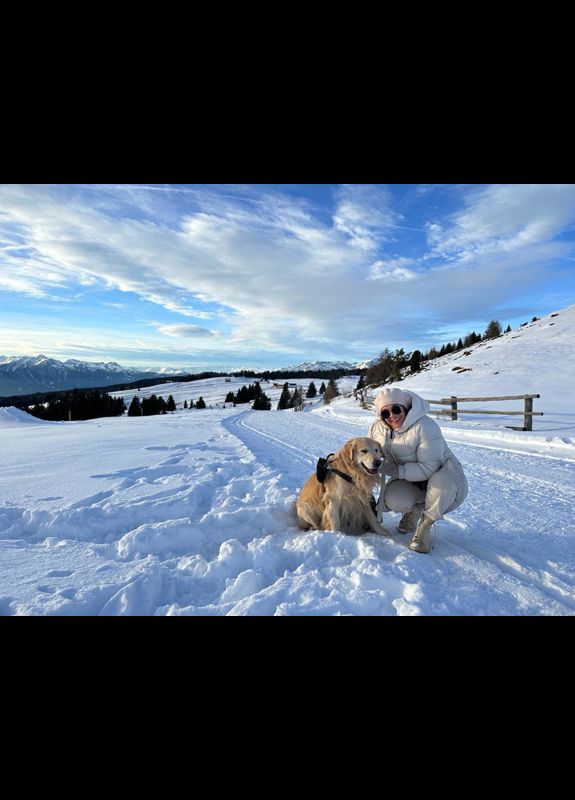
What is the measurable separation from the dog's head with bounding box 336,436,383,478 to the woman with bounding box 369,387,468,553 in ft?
0.40

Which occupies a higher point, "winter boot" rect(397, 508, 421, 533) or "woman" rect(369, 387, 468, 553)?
"woman" rect(369, 387, 468, 553)

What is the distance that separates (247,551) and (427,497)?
1.66 metres

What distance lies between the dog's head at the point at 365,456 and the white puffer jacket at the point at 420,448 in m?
0.16

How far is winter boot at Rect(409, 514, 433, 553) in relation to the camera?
3078 millimetres

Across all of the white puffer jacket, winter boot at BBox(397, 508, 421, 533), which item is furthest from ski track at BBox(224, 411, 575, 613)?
the white puffer jacket

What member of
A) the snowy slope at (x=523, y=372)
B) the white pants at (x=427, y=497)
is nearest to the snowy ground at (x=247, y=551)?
the white pants at (x=427, y=497)

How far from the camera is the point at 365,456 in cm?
321

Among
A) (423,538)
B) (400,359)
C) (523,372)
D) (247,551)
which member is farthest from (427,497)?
(400,359)

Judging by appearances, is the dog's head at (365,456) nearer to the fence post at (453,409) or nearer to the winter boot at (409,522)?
the winter boot at (409,522)

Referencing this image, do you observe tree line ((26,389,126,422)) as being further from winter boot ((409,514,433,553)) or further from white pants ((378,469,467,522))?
winter boot ((409,514,433,553))

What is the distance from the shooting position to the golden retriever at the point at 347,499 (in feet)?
11.2

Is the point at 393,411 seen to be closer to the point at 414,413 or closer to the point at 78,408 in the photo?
the point at 414,413
